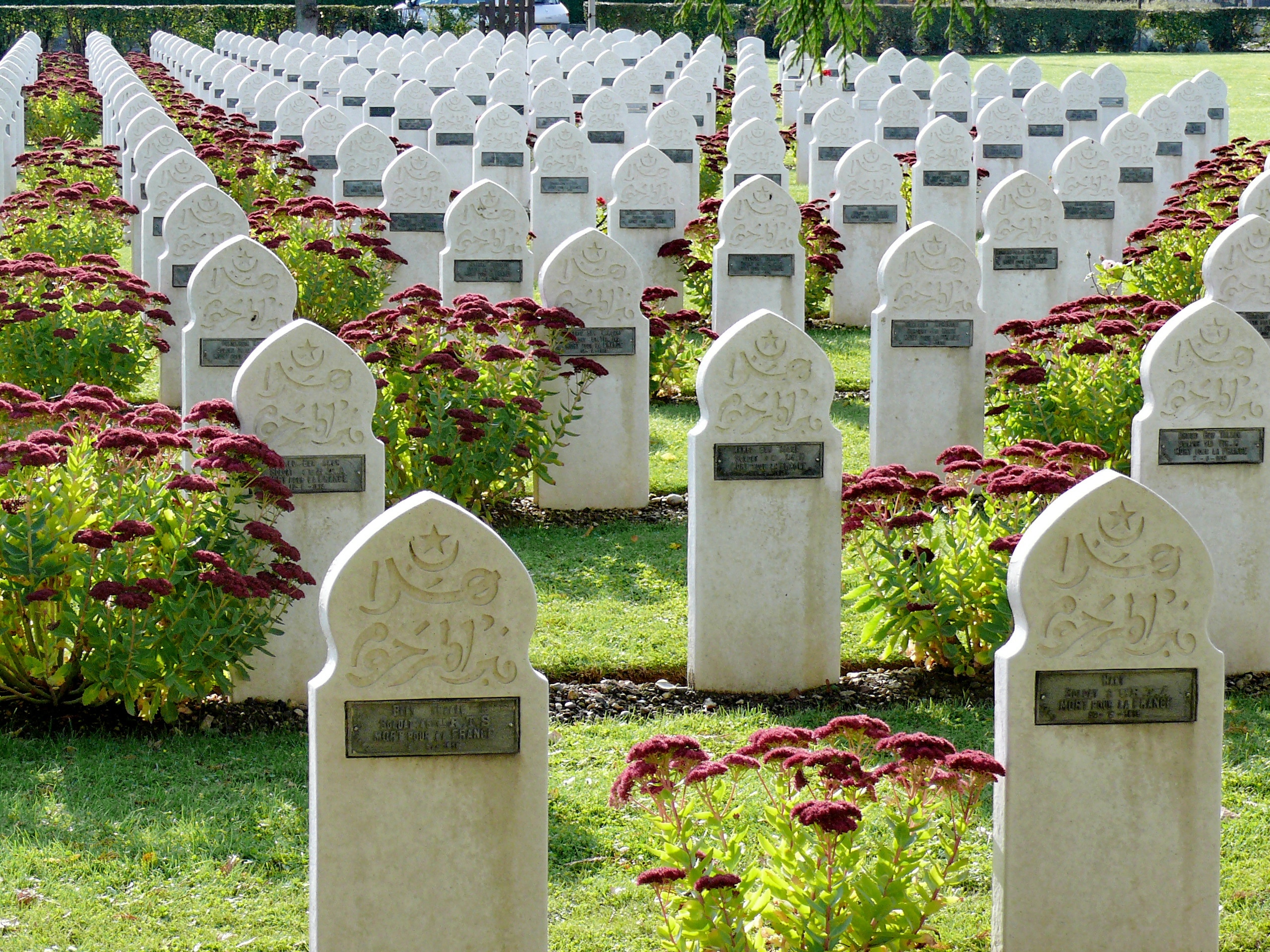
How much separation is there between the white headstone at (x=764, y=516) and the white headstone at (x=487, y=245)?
3.98 metres

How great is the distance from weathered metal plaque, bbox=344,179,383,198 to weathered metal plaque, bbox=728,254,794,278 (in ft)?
15.2

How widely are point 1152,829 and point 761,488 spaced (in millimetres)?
2449

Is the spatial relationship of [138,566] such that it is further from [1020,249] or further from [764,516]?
[1020,249]

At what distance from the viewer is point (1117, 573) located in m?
4.14

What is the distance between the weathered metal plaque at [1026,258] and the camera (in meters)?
10.9

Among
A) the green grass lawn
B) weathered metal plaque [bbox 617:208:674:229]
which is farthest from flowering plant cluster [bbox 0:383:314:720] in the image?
weathered metal plaque [bbox 617:208:674:229]

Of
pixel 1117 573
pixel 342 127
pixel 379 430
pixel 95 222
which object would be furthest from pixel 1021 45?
pixel 1117 573

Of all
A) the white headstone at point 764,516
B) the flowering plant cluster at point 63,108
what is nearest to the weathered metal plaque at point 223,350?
the white headstone at point 764,516

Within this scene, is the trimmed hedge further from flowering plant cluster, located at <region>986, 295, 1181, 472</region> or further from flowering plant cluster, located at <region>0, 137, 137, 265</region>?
flowering plant cluster, located at <region>986, 295, 1181, 472</region>

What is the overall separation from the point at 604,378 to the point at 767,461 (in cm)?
275

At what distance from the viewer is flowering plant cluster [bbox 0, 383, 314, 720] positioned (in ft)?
18.6

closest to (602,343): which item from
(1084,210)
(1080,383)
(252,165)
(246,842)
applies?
(1080,383)

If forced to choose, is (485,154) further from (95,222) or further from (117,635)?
(117,635)

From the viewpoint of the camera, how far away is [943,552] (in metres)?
6.46
